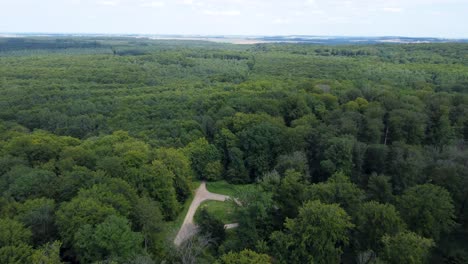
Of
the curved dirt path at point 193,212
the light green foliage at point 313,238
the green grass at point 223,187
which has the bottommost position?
the green grass at point 223,187

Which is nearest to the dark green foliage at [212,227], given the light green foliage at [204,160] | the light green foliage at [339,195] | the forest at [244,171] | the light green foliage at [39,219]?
the forest at [244,171]

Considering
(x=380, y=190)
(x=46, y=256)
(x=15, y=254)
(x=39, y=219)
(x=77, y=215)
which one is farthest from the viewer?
(x=380, y=190)

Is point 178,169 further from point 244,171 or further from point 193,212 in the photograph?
point 244,171

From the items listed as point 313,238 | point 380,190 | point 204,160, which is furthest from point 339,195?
point 204,160

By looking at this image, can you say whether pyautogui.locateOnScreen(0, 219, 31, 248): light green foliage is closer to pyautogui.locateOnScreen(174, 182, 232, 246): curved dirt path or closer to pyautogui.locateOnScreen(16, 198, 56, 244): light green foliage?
pyautogui.locateOnScreen(16, 198, 56, 244): light green foliage

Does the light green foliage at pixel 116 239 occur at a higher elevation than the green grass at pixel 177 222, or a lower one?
higher

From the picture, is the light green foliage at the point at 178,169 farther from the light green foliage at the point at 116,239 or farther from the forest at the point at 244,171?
the light green foliage at the point at 116,239

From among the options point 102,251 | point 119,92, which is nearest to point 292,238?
point 102,251
